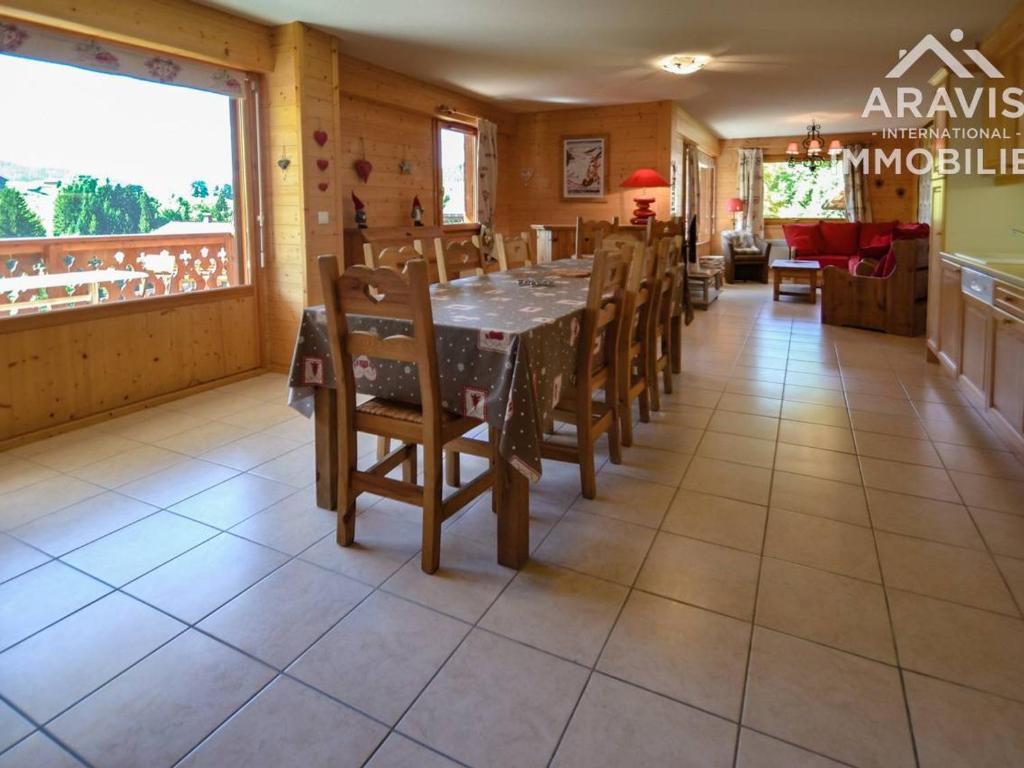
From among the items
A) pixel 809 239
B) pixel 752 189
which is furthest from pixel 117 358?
pixel 752 189

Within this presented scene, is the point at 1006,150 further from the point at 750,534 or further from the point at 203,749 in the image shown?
the point at 203,749

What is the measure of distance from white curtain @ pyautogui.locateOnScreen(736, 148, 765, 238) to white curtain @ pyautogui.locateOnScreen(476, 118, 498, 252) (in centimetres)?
576

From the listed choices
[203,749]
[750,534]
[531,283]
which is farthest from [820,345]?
[203,749]

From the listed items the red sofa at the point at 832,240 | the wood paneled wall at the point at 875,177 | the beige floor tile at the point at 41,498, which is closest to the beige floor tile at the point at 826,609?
the beige floor tile at the point at 41,498

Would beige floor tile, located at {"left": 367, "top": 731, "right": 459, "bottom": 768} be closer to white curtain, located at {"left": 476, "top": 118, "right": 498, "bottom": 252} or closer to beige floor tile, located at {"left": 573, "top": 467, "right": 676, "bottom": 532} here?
beige floor tile, located at {"left": 573, "top": 467, "right": 676, "bottom": 532}

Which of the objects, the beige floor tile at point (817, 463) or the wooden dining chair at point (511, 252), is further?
the wooden dining chair at point (511, 252)

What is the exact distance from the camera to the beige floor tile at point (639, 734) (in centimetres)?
138

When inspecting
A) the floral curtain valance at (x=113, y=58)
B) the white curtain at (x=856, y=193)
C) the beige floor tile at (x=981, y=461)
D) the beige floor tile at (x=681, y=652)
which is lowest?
the beige floor tile at (x=681, y=652)

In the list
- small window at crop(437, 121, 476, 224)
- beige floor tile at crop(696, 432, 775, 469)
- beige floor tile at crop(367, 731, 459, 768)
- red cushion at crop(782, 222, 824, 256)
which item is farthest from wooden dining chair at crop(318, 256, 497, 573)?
red cushion at crop(782, 222, 824, 256)

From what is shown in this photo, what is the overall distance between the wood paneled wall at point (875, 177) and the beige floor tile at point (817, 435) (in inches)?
359

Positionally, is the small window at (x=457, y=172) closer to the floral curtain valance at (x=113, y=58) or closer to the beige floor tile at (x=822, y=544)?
the floral curtain valance at (x=113, y=58)

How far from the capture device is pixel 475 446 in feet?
7.76

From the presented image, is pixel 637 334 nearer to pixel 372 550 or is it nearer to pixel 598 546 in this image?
pixel 598 546

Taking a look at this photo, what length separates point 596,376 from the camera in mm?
2799
